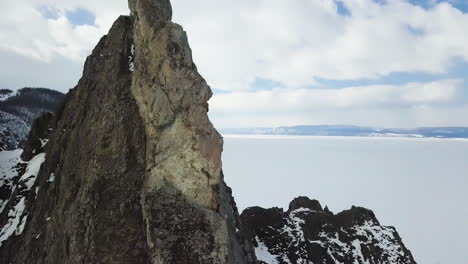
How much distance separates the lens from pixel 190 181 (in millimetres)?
16422

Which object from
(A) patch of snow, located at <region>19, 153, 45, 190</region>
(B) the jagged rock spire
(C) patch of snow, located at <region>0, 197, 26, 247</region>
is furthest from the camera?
(A) patch of snow, located at <region>19, 153, 45, 190</region>

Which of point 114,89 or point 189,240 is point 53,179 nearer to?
point 114,89

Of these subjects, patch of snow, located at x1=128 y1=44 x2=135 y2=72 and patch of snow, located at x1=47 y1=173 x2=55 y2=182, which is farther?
patch of snow, located at x1=47 y1=173 x2=55 y2=182

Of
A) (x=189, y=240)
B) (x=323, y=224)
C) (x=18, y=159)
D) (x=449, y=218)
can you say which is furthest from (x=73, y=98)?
(x=449, y=218)

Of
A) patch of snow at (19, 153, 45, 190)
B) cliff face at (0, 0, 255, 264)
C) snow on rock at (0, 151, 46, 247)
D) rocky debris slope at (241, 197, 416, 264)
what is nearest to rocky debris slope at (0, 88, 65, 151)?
snow on rock at (0, 151, 46, 247)

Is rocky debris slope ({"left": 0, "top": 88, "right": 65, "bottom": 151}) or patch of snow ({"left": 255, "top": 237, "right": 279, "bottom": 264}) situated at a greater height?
rocky debris slope ({"left": 0, "top": 88, "right": 65, "bottom": 151})

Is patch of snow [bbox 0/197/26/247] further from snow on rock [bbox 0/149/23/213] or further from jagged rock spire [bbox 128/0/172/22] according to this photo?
jagged rock spire [bbox 128/0/172/22]

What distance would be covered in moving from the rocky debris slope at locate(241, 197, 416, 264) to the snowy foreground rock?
58.9ft

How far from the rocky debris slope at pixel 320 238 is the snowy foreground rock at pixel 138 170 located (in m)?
17.9

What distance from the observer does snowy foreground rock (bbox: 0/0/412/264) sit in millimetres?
16031

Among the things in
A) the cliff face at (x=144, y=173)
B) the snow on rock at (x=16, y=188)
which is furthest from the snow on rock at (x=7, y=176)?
the cliff face at (x=144, y=173)

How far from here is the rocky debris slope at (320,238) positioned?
37.4m

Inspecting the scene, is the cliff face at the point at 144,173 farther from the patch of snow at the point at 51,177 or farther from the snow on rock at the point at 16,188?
the snow on rock at the point at 16,188

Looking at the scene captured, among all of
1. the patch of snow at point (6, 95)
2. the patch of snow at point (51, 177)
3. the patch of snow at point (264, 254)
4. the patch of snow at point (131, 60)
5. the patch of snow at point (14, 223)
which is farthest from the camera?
the patch of snow at point (6, 95)
